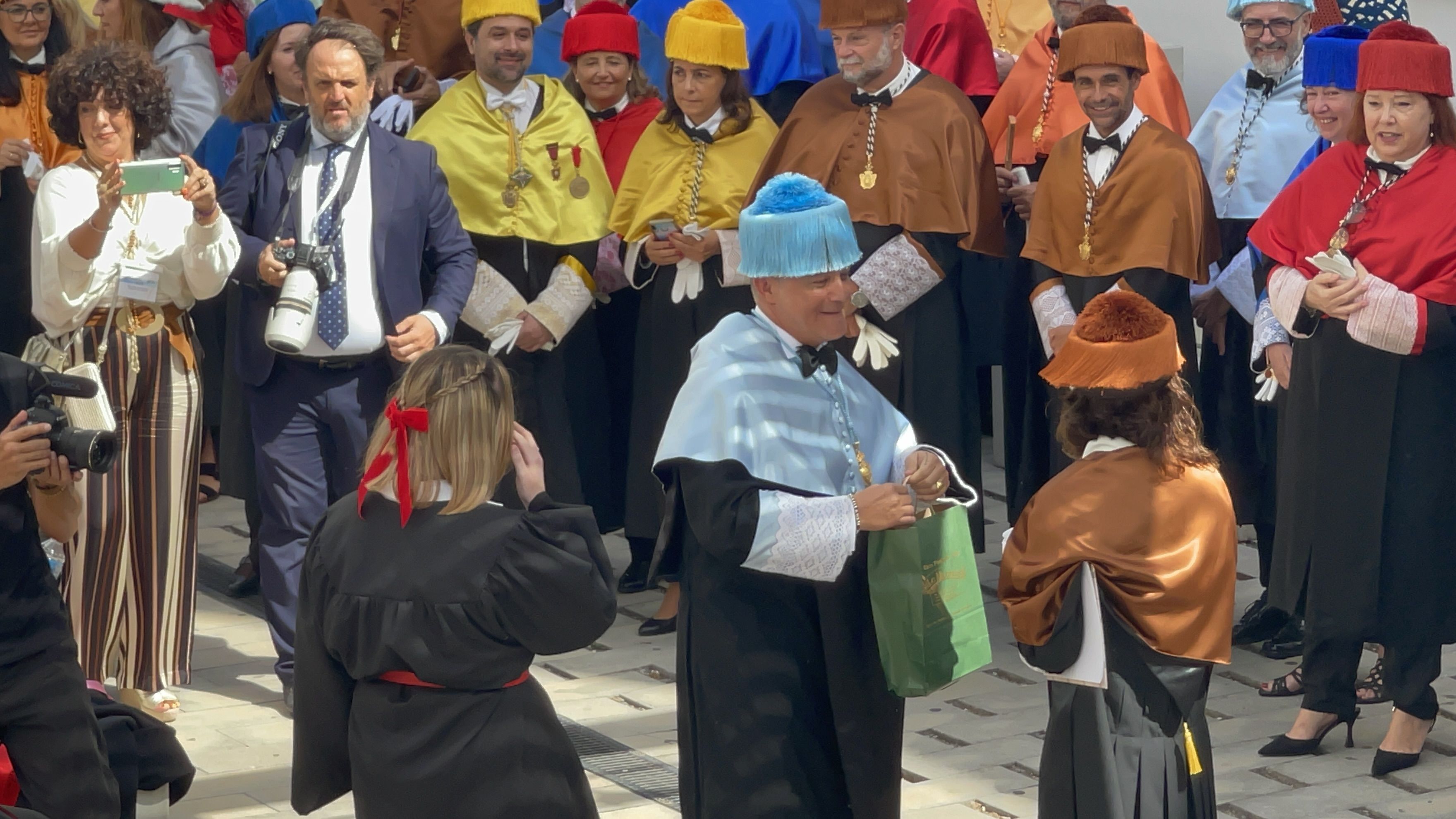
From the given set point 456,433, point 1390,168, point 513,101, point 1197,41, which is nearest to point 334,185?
point 513,101

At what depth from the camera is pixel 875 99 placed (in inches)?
266

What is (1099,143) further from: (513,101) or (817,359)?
(817,359)

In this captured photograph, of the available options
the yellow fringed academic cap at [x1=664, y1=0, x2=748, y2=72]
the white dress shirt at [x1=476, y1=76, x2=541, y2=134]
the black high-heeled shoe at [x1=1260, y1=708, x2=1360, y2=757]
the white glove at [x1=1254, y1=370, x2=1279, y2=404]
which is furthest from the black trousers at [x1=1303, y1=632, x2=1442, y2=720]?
the white dress shirt at [x1=476, y1=76, x2=541, y2=134]

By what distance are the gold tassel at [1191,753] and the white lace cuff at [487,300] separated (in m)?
3.50

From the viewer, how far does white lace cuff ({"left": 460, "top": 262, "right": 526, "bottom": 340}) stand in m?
7.10

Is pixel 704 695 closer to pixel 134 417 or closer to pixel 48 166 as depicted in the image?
pixel 134 417

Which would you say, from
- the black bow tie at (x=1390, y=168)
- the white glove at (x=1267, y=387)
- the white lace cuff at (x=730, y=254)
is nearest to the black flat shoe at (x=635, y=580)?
the white lace cuff at (x=730, y=254)

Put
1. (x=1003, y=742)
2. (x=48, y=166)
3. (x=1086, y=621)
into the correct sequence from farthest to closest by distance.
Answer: (x=48, y=166)
(x=1003, y=742)
(x=1086, y=621)

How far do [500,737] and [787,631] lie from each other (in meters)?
0.67

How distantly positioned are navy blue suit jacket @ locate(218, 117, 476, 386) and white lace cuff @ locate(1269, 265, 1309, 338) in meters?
2.56

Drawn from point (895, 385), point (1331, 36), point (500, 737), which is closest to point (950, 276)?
point (895, 385)

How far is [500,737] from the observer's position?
3.83 metres

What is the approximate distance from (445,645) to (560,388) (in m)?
3.76

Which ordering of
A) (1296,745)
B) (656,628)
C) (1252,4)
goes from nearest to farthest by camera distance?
(1296,745) < (1252,4) < (656,628)
